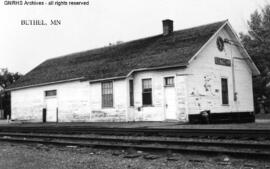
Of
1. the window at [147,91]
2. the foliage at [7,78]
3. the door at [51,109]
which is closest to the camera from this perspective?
the window at [147,91]

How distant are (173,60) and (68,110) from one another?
9.60 m

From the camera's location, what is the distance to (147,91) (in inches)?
859

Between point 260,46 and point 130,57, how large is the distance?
1475cm

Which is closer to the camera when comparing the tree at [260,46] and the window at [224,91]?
the window at [224,91]

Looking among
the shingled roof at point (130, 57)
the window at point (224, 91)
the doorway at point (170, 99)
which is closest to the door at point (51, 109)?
the shingled roof at point (130, 57)

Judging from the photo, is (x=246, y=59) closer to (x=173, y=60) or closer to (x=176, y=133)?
(x=173, y=60)

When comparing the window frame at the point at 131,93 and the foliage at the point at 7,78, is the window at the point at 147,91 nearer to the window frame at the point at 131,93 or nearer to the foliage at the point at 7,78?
the window frame at the point at 131,93

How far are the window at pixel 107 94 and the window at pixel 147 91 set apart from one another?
2325 millimetres

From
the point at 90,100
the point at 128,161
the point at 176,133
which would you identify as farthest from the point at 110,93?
the point at 128,161

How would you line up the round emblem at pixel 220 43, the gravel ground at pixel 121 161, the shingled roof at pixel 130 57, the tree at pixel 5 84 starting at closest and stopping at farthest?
the gravel ground at pixel 121 161 → the shingled roof at pixel 130 57 → the round emblem at pixel 220 43 → the tree at pixel 5 84

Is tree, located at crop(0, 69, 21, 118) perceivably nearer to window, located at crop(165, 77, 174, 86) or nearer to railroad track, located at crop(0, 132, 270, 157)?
window, located at crop(165, 77, 174, 86)

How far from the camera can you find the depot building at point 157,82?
20609mm

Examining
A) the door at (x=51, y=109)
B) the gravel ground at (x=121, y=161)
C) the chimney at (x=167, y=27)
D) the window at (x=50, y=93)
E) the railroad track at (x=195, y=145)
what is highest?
the chimney at (x=167, y=27)

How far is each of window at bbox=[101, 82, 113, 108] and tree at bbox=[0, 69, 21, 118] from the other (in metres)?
25.2
